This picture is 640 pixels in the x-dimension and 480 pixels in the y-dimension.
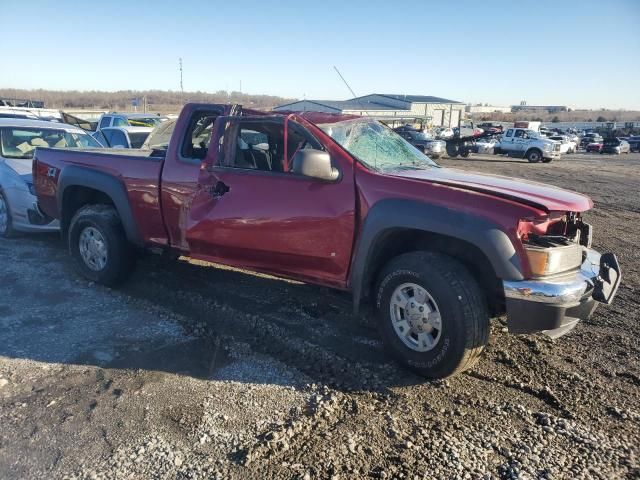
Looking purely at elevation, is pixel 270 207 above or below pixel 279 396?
above

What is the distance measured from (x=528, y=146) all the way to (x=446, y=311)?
98.6 ft

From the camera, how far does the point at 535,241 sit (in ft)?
11.2

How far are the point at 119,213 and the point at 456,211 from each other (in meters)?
3.52

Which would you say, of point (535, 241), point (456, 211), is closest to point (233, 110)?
point (456, 211)

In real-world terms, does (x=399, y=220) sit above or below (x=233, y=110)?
below

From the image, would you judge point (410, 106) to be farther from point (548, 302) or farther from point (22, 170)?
point (548, 302)

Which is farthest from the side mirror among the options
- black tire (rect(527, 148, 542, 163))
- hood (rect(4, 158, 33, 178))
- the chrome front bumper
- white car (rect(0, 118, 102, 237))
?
black tire (rect(527, 148, 542, 163))

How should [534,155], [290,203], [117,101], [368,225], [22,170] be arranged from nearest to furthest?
[368,225] → [290,203] → [22,170] → [534,155] → [117,101]

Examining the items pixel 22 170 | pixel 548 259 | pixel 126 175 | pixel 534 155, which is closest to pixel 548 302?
pixel 548 259

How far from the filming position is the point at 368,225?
12.4 feet

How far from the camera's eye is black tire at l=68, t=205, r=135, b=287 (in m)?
5.37

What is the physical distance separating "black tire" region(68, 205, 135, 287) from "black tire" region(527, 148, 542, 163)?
28989 mm

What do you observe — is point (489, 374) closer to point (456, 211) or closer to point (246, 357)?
point (456, 211)

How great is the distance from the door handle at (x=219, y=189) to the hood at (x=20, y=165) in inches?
166
